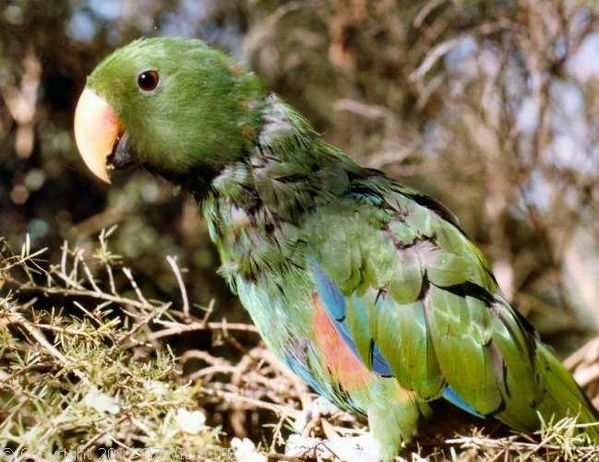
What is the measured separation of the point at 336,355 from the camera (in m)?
1.83

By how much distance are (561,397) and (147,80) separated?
151 cm

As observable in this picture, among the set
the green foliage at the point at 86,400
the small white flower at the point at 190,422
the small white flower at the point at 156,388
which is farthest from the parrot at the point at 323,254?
the small white flower at the point at 190,422

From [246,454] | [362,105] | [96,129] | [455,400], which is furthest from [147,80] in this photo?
[362,105]

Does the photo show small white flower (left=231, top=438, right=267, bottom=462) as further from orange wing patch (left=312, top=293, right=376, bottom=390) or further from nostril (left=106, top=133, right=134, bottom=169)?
nostril (left=106, top=133, right=134, bottom=169)

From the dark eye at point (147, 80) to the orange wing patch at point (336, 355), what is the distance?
0.74m

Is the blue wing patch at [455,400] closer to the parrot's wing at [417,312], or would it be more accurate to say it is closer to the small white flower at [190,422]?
the parrot's wing at [417,312]

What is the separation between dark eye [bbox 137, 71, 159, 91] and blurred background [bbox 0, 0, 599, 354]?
96cm

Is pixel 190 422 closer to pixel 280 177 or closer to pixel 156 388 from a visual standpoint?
pixel 156 388

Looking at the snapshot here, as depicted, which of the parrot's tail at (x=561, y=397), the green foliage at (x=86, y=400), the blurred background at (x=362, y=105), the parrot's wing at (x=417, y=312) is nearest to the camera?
the green foliage at (x=86, y=400)

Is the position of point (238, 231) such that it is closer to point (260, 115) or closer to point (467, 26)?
point (260, 115)

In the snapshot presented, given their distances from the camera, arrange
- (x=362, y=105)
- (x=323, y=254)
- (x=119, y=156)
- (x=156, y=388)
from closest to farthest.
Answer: (x=156, y=388) → (x=323, y=254) → (x=119, y=156) → (x=362, y=105)

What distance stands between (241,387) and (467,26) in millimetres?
2276

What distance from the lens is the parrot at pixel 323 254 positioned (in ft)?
5.96

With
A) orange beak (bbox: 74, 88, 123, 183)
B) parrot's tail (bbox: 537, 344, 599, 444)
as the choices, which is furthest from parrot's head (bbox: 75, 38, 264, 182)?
parrot's tail (bbox: 537, 344, 599, 444)
